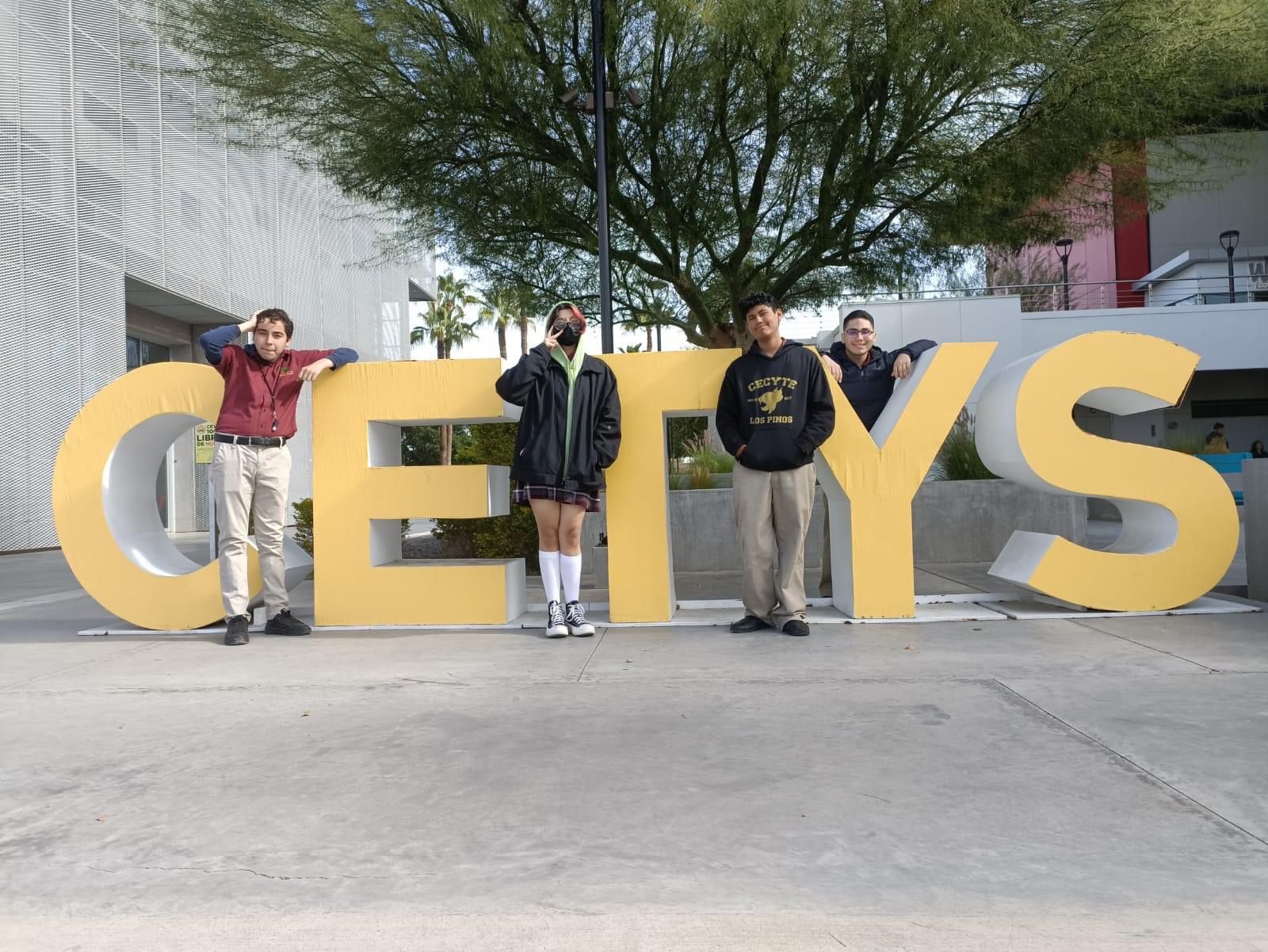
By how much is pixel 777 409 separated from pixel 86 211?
1732 centimetres

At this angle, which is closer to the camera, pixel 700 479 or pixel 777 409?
pixel 777 409

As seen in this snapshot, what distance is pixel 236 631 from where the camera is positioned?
6.01 meters

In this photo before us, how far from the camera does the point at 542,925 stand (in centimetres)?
213

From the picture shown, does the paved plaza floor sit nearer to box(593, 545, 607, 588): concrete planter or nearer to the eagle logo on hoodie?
the eagle logo on hoodie

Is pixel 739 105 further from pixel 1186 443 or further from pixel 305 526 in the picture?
pixel 1186 443

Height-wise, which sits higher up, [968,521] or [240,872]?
[968,521]

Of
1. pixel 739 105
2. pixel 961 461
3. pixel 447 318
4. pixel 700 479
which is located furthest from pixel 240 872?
pixel 447 318

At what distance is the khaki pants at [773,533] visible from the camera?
590 centimetres

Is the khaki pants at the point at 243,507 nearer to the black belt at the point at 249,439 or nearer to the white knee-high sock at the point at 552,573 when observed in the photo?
the black belt at the point at 249,439

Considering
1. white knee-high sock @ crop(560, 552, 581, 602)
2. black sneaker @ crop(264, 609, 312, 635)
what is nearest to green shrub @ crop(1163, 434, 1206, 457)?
white knee-high sock @ crop(560, 552, 581, 602)

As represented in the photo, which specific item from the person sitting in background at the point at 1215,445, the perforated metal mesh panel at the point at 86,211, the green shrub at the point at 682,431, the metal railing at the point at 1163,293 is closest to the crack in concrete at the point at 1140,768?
the green shrub at the point at 682,431

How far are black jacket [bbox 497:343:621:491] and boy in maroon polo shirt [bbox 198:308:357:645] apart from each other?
3.89 ft

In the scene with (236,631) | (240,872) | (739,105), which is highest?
(739,105)

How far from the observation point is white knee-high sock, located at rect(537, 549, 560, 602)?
6008 mm
